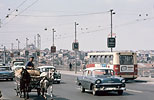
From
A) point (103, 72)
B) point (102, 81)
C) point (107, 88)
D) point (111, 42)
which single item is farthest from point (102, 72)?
point (111, 42)

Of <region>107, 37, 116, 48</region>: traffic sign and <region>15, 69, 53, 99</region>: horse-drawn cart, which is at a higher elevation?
<region>107, 37, 116, 48</region>: traffic sign

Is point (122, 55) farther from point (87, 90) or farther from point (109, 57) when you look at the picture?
point (87, 90)

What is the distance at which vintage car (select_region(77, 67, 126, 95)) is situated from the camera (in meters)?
20.8

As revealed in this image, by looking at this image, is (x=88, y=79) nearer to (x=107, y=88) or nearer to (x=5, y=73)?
(x=107, y=88)

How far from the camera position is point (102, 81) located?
20797 millimetres

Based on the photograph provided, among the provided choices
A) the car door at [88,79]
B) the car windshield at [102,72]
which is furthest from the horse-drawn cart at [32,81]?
the car windshield at [102,72]

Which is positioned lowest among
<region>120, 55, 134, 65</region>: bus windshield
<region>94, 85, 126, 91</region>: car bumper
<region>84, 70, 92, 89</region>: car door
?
<region>94, 85, 126, 91</region>: car bumper

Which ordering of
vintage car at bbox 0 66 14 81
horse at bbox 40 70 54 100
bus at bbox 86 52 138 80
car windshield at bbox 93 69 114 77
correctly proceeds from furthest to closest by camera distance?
vintage car at bbox 0 66 14 81 → bus at bbox 86 52 138 80 → car windshield at bbox 93 69 114 77 → horse at bbox 40 70 54 100

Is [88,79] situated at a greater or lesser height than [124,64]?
lesser

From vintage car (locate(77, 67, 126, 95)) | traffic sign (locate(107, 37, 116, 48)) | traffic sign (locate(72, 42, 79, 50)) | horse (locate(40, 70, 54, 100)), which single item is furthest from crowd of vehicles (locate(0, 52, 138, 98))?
traffic sign (locate(72, 42, 79, 50))

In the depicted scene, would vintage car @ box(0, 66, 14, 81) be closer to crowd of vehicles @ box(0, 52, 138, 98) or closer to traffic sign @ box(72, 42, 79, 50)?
crowd of vehicles @ box(0, 52, 138, 98)

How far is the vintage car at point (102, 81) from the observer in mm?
20750

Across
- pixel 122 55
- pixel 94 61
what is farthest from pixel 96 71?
pixel 94 61

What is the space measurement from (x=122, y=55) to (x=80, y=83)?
13.9 meters
